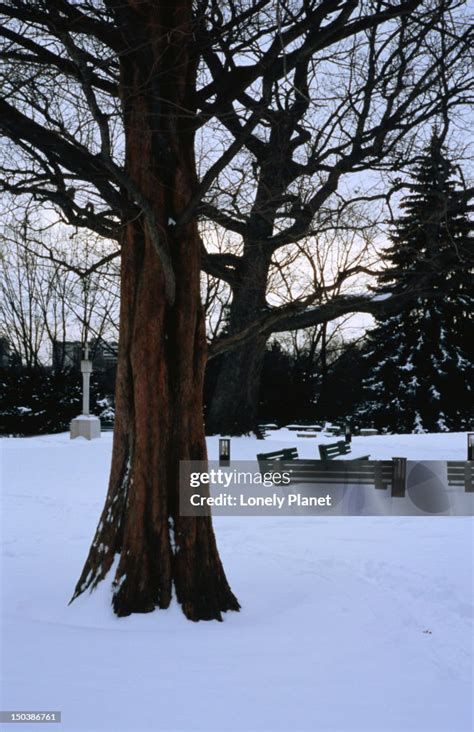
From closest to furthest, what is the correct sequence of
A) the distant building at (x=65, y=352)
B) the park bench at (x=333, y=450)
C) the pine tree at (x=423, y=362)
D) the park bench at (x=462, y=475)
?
the park bench at (x=462, y=475)
the park bench at (x=333, y=450)
the pine tree at (x=423, y=362)
the distant building at (x=65, y=352)

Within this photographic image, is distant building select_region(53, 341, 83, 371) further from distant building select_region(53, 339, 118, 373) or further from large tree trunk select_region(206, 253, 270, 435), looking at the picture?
large tree trunk select_region(206, 253, 270, 435)

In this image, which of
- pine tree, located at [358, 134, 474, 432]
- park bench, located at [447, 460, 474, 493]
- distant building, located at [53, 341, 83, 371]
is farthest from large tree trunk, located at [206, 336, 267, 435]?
distant building, located at [53, 341, 83, 371]

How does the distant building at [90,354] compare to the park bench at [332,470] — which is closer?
the park bench at [332,470]

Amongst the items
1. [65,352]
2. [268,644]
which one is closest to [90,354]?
[65,352]

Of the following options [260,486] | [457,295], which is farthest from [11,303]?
[260,486]

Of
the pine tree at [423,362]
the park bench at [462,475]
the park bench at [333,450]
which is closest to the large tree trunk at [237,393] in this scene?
the park bench at [333,450]

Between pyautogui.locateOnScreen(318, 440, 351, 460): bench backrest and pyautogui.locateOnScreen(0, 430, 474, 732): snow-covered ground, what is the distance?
544 cm

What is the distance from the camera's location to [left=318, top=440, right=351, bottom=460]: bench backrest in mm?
14733

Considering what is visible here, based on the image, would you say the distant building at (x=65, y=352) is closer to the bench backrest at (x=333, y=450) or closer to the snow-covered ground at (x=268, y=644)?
the bench backrest at (x=333, y=450)

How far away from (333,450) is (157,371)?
10.4m

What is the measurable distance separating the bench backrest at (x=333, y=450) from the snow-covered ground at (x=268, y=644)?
5437 millimetres

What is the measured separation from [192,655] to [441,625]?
2.16 meters

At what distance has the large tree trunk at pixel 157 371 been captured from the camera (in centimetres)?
565

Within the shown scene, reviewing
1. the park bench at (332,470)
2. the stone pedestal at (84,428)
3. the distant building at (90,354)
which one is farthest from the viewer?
the distant building at (90,354)
